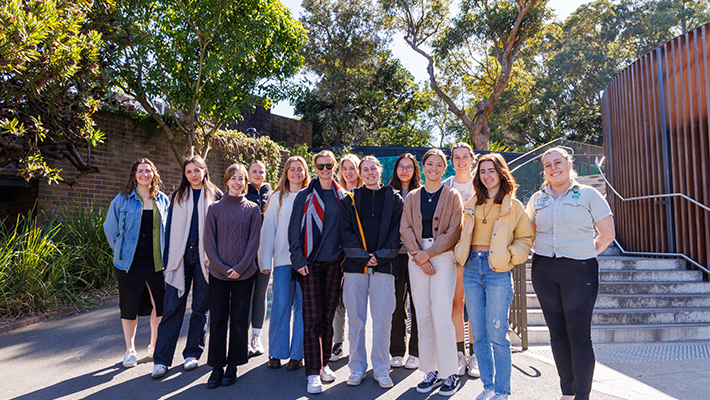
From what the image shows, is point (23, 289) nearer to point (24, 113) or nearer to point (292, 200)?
point (24, 113)

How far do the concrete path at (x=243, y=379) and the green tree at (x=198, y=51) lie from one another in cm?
588

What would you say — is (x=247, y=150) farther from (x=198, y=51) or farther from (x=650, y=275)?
(x=650, y=275)

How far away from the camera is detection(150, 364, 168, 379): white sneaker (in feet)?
11.8

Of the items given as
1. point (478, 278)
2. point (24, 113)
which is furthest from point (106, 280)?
point (478, 278)

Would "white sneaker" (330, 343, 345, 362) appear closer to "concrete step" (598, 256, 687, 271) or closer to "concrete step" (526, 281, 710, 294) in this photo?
"concrete step" (526, 281, 710, 294)

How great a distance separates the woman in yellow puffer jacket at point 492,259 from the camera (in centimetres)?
307

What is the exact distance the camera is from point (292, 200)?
4012 mm

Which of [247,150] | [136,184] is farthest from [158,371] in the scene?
[247,150]

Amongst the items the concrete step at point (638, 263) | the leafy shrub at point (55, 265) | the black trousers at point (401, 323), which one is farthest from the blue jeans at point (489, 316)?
the leafy shrub at point (55, 265)

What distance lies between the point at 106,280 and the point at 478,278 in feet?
19.8

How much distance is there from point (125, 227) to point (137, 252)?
0.27 metres

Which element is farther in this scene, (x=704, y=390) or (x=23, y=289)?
(x=23, y=289)

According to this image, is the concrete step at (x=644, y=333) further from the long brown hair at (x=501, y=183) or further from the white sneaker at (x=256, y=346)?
the white sneaker at (x=256, y=346)

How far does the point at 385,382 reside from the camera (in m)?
3.41
